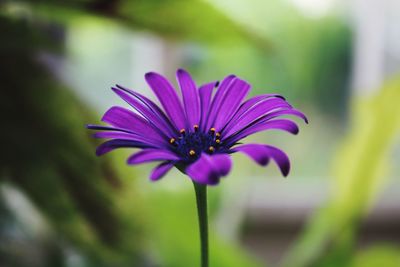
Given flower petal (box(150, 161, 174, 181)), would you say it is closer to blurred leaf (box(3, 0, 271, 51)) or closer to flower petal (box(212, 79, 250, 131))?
flower petal (box(212, 79, 250, 131))

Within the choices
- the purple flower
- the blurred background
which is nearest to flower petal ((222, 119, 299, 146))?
the purple flower

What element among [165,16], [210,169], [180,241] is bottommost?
[210,169]

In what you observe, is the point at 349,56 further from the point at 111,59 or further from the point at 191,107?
the point at 191,107

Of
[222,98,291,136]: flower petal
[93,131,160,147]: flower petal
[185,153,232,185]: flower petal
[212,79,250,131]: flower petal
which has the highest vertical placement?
[212,79,250,131]: flower petal

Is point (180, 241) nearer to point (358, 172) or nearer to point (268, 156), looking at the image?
point (358, 172)

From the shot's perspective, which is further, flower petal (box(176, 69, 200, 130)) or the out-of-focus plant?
the out-of-focus plant

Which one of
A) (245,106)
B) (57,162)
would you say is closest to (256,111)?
(245,106)

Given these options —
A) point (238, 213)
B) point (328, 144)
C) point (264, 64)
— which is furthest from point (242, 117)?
point (328, 144)

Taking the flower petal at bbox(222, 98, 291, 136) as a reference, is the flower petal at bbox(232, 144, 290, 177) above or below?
below
